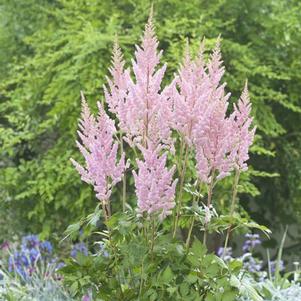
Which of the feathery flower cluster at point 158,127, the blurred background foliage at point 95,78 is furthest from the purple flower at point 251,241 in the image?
the feathery flower cluster at point 158,127

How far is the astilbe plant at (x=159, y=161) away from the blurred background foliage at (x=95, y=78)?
1803 millimetres

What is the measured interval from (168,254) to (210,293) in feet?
0.61

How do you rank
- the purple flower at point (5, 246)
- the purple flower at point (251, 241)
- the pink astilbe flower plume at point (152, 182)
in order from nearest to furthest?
the pink astilbe flower plume at point (152, 182), the purple flower at point (251, 241), the purple flower at point (5, 246)

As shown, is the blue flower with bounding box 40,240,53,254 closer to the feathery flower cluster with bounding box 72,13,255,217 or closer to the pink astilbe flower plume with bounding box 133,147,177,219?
the feathery flower cluster with bounding box 72,13,255,217

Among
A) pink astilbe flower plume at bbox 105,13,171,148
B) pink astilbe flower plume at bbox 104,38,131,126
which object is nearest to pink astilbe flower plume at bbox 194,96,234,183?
pink astilbe flower plume at bbox 105,13,171,148

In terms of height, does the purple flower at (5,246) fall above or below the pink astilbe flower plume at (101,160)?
below

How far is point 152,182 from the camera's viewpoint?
2.25 meters

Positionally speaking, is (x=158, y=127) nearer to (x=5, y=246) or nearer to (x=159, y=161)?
(x=159, y=161)

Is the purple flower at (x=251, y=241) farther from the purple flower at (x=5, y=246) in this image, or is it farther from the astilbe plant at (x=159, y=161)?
the astilbe plant at (x=159, y=161)

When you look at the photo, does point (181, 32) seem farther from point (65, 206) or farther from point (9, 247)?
point (9, 247)

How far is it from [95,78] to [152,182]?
2.21 m

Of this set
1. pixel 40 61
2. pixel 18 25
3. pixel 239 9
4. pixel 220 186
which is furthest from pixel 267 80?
pixel 18 25

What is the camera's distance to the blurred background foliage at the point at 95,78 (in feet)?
14.4

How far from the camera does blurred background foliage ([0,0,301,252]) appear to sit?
4.39 metres
